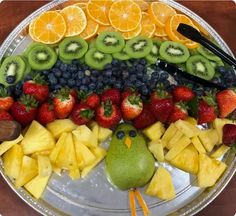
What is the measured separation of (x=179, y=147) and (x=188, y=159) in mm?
52

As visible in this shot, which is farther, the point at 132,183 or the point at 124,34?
the point at 124,34

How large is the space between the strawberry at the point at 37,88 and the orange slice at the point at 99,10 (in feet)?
0.98

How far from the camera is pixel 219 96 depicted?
157 centimetres

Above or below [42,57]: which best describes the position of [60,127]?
below

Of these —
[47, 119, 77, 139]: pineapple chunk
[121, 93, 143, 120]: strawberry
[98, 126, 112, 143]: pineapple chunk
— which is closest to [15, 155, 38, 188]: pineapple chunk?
[47, 119, 77, 139]: pineapple chunk

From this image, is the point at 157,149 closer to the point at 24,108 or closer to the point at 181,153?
the point at 181,153

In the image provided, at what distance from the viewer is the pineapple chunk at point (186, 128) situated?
1.52 meters

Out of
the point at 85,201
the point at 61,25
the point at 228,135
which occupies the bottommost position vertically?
the point at 85,201

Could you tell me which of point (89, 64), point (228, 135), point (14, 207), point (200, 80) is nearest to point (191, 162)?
point (228, 135)

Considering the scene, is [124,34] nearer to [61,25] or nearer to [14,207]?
[61,25]

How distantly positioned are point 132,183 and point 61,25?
59 centimetres

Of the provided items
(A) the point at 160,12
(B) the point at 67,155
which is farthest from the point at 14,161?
(A) the point at 160,12

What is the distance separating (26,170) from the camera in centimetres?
147

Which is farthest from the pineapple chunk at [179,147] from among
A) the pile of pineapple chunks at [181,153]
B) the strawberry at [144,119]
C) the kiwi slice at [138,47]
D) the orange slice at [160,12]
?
the orange slice at [160,12]
